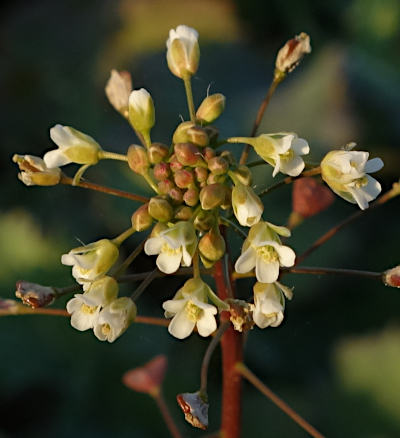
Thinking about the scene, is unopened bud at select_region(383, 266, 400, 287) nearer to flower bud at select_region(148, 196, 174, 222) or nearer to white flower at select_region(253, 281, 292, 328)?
white flower at select_region(253, 281, 292, 328)

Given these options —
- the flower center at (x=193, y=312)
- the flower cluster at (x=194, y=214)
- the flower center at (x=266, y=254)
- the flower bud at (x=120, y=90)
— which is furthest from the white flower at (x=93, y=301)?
the flower bud at (x=120, y=90)

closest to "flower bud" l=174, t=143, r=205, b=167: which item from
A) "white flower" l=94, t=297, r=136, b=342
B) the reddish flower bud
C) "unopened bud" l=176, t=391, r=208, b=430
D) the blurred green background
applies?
"white flower" l=94, t=297, r=136, b=342

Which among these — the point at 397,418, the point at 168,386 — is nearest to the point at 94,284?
the point at 168,386

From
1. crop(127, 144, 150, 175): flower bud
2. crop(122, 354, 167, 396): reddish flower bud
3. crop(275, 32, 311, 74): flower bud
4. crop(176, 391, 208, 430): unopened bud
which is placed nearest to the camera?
crop(176, 391, 208, 430): unopened bud

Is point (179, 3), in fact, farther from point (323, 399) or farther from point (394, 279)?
point (394, 279)

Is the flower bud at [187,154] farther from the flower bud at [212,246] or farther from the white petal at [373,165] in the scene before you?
the white petal at [373,165]

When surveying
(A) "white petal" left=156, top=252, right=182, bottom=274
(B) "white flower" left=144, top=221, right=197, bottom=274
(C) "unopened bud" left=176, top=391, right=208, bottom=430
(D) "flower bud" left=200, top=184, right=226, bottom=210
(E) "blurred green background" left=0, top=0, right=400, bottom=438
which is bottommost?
(E) "blurred green background" left=0, top=0, right=400, bottom=438

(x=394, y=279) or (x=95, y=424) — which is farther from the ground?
(x=394, y=279)
